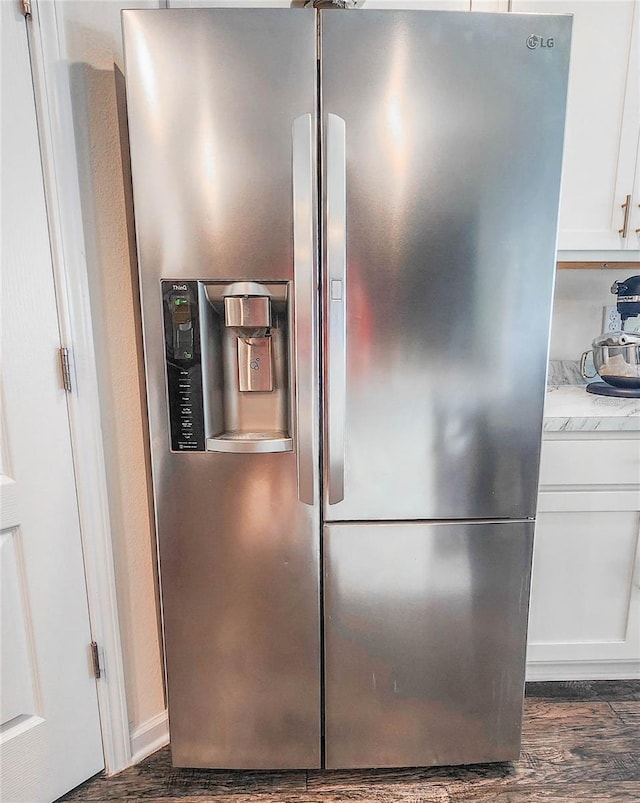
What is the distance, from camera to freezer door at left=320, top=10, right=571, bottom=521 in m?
1.05

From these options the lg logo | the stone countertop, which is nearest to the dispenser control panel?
the lg logo

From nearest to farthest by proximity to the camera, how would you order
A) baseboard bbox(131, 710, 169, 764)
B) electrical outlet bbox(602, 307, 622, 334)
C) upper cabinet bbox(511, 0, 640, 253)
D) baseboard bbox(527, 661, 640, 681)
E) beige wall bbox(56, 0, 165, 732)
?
beige wall bbox(56, 0, 165, 732) → baseboard bbox(131, 710, 169, 764) → upper cabinet bbox(511, 0, 640, 253) → baseboard bbox(527, 661, 640, 681) → electrical outlet bbox(602, 307, 622, 334)

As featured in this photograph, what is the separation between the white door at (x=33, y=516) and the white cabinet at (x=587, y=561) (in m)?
1.36

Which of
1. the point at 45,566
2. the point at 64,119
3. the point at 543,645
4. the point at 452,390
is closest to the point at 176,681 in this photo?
the point at 45,566

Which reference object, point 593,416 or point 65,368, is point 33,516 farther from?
point 593,416

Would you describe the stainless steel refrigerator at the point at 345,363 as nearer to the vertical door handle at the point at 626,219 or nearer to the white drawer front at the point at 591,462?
the white drawer front at the point at 591,462

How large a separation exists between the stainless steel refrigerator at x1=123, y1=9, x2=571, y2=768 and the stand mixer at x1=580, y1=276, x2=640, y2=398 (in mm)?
802

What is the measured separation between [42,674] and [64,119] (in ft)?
4.43

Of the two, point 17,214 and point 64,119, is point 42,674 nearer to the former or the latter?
point 17,214

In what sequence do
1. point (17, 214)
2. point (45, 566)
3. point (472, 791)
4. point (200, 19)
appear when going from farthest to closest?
point (472, 791) < point (45, 566) < point (17, 214) < point (200, 19)

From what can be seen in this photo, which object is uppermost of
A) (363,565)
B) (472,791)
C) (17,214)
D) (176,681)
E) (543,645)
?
(17,214)

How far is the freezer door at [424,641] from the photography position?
125 centimetres

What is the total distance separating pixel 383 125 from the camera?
1062 mm

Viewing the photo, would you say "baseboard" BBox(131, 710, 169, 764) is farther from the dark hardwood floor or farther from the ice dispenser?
the ice dispenser
